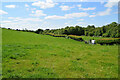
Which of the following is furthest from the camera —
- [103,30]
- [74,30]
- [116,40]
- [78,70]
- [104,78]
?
[74,30]

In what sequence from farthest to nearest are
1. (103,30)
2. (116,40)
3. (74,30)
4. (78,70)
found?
(74,30) → (103,30) → (116,40) → (78,70)

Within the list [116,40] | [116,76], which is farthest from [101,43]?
[116,76]

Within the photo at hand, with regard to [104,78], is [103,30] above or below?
above

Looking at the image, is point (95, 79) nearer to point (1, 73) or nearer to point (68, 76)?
point (68, 76)

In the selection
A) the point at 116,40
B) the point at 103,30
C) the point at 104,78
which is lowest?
the point at 104,78

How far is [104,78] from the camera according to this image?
6379 millimetres

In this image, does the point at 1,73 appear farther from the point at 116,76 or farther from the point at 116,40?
the point at 116,40

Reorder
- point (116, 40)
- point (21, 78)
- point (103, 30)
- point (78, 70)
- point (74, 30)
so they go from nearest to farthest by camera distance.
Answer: point (21, 78)
point (78, 70)
point (116, 40)
point (103, 30)
point (74, 30)

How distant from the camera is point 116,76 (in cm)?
669

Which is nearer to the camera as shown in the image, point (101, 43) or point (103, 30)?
point (101, 43)


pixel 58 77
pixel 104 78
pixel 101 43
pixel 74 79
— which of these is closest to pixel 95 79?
pixel 104 78

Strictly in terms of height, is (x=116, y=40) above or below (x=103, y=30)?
below

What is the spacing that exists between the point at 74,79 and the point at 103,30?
176ft

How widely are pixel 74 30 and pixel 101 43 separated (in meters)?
40.9
